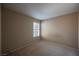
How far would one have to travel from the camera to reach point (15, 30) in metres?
1.68

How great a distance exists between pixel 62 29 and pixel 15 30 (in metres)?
1.25

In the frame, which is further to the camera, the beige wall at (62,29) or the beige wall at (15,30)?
the beige wall at (62,29)

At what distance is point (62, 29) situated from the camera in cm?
172

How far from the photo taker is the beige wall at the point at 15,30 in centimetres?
154

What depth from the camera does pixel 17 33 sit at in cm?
170

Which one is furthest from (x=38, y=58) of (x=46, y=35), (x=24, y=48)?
(x=46, y=35)

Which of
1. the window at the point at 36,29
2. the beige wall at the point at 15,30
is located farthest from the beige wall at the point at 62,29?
the beige wall at the point at 15,30

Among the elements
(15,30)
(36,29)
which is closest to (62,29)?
(36,29)

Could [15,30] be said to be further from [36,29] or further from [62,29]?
[62,29]

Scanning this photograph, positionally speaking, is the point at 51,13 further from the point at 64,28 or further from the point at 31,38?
the point at 31,38

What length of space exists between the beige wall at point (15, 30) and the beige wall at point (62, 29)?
42 cm

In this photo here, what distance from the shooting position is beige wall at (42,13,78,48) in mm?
1672

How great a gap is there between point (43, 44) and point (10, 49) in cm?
87

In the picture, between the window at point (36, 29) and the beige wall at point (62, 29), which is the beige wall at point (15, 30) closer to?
the window at point (36, 29)
